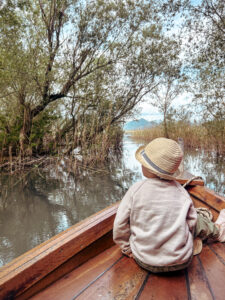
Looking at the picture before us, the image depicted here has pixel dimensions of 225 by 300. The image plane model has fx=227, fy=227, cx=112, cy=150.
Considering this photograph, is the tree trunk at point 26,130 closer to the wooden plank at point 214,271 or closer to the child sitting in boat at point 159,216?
the child sitting in boat at point 159,216

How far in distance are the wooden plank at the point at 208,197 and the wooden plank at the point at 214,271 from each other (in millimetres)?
580

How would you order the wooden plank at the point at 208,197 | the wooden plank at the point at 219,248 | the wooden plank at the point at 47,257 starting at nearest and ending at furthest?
the wooden plank at the point at 47,257 < the wooden plank at the point at 219,248 < the wooden plank at the point at 208,197

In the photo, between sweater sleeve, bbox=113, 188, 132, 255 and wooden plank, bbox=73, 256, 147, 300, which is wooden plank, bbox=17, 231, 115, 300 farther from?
sweater sleeve, bbox=113, 188, 132, 255

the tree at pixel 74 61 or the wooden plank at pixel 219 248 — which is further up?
the tree at pixel 74 61

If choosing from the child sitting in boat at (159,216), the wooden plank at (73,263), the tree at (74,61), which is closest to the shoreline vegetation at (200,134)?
the tree at (74,61)

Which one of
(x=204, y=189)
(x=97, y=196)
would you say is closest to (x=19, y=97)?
(x=97, y=196)

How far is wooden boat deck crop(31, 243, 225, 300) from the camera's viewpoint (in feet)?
4.07

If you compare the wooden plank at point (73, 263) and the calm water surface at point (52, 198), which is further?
the calm water surface at point (52, 198)

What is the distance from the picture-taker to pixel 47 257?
132 cm

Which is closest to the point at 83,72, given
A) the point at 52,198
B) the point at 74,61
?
the point at 74,61

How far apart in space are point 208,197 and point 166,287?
4.42 feet

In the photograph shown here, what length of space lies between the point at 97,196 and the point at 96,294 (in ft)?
12.0

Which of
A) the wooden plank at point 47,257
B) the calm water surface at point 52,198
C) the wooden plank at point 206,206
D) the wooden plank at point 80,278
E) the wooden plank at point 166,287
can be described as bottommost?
the calm water surface at point 52,198

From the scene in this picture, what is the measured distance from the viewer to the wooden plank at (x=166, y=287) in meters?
1.22
